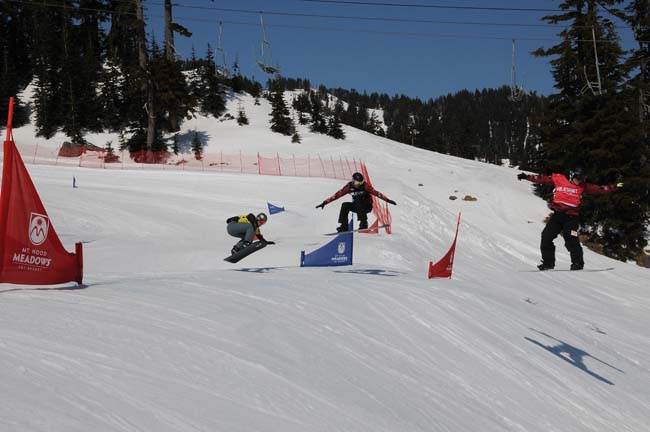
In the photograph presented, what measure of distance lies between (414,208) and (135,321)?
747 inches

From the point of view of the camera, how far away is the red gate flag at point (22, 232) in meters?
5.24

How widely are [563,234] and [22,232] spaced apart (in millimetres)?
11428

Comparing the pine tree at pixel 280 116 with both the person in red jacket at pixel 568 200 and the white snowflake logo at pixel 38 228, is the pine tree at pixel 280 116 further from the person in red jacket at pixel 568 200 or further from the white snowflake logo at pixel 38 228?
the white snowflake logo at pixel 38 228

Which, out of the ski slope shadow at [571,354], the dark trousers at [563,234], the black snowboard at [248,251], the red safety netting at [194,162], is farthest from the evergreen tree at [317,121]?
the ski slope shadow at [571,354]

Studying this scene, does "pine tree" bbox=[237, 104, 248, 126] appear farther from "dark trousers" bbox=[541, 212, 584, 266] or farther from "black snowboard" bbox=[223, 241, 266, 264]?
"dark trousers" bbox=[541, 212, 584, 266]

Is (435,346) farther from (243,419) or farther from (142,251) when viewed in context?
(142,251)

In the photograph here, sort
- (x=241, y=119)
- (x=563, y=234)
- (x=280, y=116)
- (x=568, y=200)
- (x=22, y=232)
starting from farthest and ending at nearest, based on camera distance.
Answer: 1. (x=241, y=119)
2. (x=280, y=116)
3. (x=563, y=234)
4. (x=568, y=200)
5. (x=22, y=232)

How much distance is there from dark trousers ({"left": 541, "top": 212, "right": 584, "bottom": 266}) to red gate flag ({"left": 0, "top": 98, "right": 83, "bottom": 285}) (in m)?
11.0

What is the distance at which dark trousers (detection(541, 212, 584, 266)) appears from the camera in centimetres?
1188

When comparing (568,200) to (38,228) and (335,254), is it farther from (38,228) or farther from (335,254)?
(38,228)

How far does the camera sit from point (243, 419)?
2.91 meters

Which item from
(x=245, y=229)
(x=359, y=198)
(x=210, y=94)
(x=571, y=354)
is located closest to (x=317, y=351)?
(x=571, y=354)

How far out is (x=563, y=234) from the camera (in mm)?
12008

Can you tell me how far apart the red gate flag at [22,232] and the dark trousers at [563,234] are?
10970 mm
